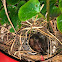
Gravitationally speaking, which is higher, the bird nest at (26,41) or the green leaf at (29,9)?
the green leaf at (29,9)

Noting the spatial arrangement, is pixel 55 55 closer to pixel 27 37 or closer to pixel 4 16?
pixel 27 37

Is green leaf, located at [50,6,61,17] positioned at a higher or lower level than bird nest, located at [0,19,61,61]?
higher

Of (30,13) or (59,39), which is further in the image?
(59,39)

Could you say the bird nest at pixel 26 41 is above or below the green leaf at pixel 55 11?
below

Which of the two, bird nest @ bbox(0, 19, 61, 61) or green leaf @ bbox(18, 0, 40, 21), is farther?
bird nest @ bbox(0, 19, 61, 61)

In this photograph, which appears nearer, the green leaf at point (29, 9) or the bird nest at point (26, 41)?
the green leaf at point (29, 9)

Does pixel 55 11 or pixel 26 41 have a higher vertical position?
pixel 55 11

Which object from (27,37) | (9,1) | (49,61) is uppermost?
(9,1)

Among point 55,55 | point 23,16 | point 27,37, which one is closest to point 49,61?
point 55,55

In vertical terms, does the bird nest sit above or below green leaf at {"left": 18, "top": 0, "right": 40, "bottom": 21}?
below

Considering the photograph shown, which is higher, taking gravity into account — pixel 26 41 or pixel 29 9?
pixel 29 9

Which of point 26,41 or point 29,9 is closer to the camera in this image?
point 29,9
